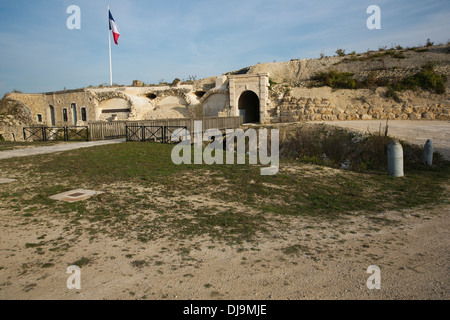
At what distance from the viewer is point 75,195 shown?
662cm

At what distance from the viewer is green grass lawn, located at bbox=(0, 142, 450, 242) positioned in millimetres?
5223

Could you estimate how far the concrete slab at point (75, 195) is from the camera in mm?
6358

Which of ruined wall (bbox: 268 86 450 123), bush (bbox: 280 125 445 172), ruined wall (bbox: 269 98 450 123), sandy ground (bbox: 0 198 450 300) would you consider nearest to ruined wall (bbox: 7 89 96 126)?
ruined wall (bbox: 268 86 450 123)

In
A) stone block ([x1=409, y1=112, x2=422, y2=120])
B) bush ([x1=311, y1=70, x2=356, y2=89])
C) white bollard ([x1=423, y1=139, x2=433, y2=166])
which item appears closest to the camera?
white bollard ([x1=423, y1=139, x2=433, y2=166])

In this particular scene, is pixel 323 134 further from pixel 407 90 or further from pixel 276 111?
pixel 407 90

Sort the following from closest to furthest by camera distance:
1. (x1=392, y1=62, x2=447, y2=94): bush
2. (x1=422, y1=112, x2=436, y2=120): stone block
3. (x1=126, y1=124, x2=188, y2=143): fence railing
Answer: (x1=126, y1=124, x2=188, y2=143): fence railing < (x1=422, y1=112, x2=436, y2=120): stone block < (x1=392, y1=62, x2=447, y2=94): bush

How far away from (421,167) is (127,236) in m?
10.8

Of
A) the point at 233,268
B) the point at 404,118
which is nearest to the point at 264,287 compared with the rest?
the point at 233,268

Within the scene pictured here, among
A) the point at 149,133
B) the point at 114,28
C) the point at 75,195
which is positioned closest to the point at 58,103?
the point at 114,28

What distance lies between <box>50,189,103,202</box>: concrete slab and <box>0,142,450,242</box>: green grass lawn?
24 cm

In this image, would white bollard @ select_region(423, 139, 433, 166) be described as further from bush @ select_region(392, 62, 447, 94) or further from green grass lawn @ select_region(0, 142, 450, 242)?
bush @ select_region(392, 62, 447, 94)

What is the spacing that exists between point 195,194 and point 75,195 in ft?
9.03

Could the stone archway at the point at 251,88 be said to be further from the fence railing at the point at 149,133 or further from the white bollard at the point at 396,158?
the white bollard at the point at 396,158

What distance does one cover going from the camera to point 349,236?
488cm
